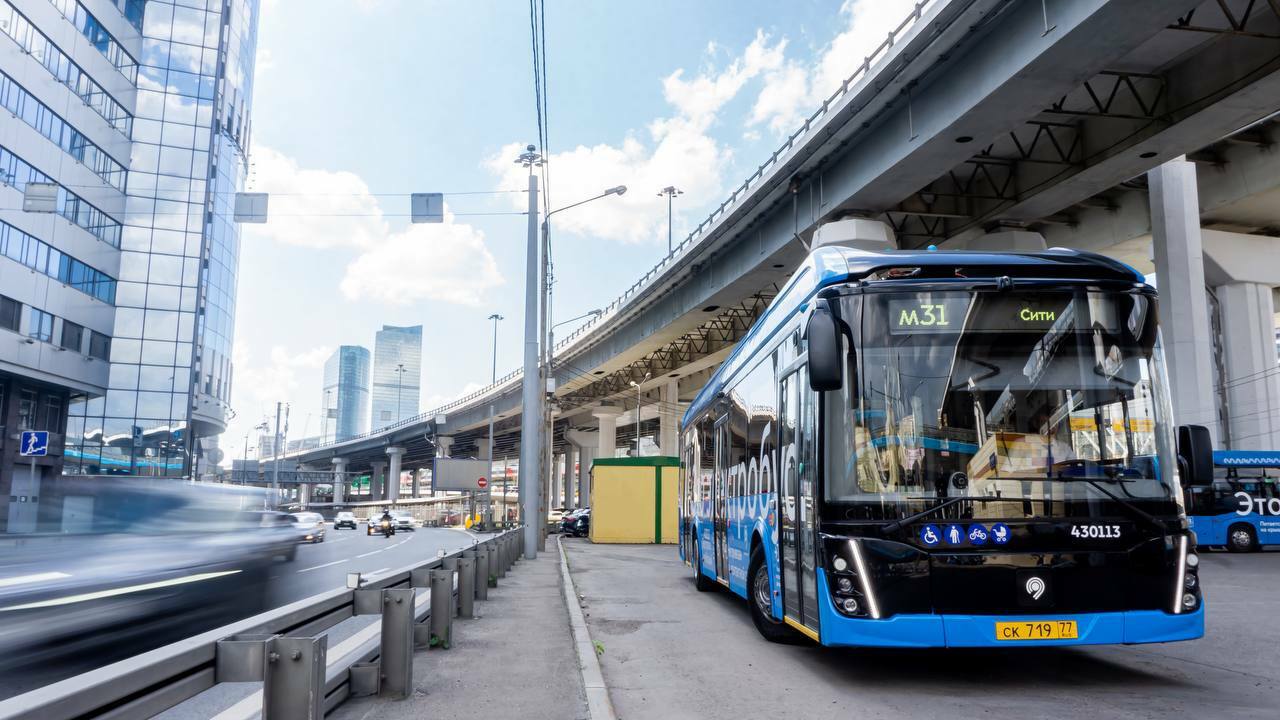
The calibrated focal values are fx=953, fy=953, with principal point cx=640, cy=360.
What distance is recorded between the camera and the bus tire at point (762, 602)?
382 inches

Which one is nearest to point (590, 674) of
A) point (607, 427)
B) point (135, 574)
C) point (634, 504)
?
point (135, 574)

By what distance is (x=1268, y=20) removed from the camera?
50.6ft

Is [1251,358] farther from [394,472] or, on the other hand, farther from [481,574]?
[394,472]

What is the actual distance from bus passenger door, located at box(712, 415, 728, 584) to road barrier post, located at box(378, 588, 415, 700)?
6408mm

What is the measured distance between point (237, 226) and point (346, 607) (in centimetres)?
5248

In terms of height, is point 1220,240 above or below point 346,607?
above

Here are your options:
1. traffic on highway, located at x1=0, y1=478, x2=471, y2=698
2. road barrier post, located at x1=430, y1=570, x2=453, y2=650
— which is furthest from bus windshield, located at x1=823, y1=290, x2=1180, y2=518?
traffic on highway, located at x1=0, y1=478, x2=471, y2=698

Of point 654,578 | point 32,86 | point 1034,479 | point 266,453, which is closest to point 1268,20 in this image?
point 1034,479

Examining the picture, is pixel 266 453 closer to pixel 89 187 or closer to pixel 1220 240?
pixel 89 187

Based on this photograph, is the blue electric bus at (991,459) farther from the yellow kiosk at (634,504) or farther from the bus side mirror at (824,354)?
the yellow kiosk at (634,504)

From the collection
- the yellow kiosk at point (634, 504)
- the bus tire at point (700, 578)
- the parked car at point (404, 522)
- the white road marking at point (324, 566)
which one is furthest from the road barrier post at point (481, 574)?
the parked car at point (404, 522)

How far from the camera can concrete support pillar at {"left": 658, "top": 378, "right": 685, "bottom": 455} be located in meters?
56.8

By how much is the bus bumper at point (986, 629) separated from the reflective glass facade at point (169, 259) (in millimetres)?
43309

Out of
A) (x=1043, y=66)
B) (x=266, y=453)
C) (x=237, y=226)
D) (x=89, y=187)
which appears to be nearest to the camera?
(x=1043, y=66)
